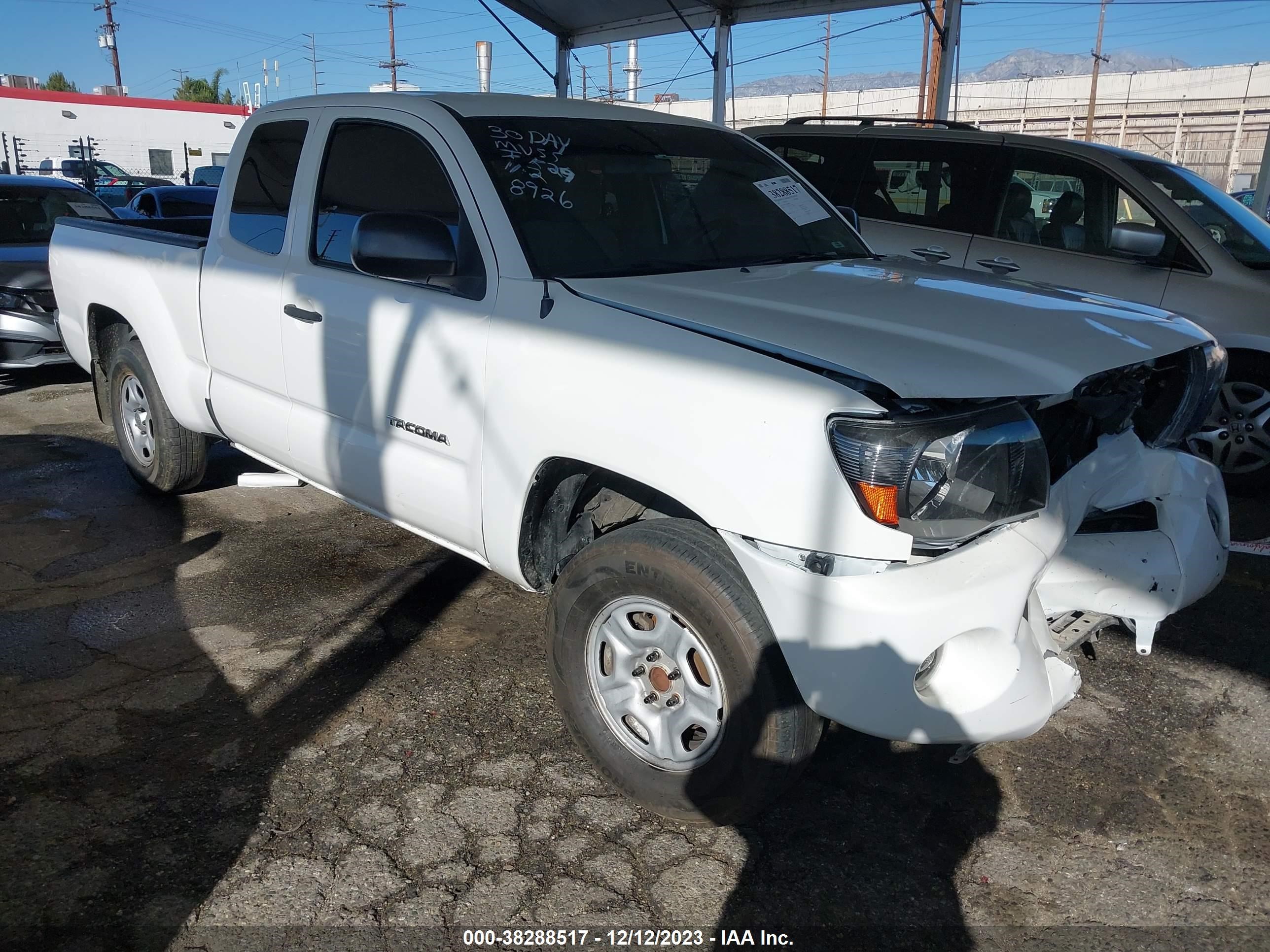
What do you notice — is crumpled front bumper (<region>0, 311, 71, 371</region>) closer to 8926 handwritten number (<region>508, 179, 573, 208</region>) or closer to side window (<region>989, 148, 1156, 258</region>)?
8926 handwritten number (<region>508, 179, 573, 208</region>)

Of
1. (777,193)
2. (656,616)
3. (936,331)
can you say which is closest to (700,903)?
(656,616)

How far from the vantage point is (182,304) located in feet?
14.6

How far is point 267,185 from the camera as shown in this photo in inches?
162

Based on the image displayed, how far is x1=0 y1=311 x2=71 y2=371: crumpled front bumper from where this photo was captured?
7551 millimetres

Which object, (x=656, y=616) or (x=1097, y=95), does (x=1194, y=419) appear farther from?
(x=1097, y=95)

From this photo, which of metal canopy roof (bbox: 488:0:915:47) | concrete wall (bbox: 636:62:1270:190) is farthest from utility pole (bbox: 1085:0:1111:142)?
metal canopy roof (bbox: 488:0:915:47)

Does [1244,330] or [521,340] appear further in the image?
[1244,330]

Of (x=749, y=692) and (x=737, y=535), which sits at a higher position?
(x=737, y=535)

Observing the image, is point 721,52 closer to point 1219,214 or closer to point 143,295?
point 1219,214

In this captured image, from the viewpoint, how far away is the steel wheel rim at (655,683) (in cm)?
258

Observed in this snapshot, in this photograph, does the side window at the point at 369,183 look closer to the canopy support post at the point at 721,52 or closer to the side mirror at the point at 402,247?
the side mirror at the point at 402,247

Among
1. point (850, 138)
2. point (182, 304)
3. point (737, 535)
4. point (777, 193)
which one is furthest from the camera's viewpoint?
point (850, 138)

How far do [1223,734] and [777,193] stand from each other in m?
2.48

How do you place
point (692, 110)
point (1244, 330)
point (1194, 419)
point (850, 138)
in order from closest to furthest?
point (1194, 419)
point (1244, 330)
point (850, 138)
point (692, 110)
